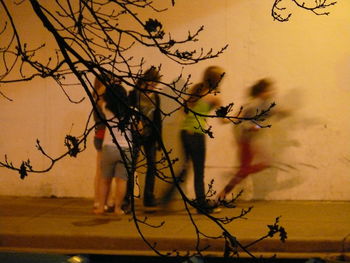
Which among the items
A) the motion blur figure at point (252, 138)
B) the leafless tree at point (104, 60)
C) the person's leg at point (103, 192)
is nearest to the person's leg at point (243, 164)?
the motion blur figure at point (252, 138)

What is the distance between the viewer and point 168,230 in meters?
8.76

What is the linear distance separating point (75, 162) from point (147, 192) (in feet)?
4.99

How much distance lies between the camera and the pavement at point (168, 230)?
823 cm

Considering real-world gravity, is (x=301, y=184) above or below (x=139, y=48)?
below

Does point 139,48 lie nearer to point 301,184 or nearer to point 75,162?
point 75,162

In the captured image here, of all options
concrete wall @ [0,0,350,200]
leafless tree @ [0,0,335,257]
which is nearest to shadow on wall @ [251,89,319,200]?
concrete wall @ [0,0,350,200]

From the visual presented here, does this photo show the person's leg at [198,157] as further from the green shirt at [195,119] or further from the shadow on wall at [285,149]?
the shadow on wall at [285,149]

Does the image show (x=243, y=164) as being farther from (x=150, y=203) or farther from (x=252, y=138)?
(x=150, y=203)

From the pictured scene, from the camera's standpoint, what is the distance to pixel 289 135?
10.6 metres

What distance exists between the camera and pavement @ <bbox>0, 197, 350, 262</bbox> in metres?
8.23

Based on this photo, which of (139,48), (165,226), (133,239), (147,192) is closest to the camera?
(133,239)

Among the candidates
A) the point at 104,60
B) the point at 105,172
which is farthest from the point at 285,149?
the point at 104,60

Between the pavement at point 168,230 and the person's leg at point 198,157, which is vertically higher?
the person's leg at point 198,157

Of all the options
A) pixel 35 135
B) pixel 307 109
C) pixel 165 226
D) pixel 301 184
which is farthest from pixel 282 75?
pixel 35 135
